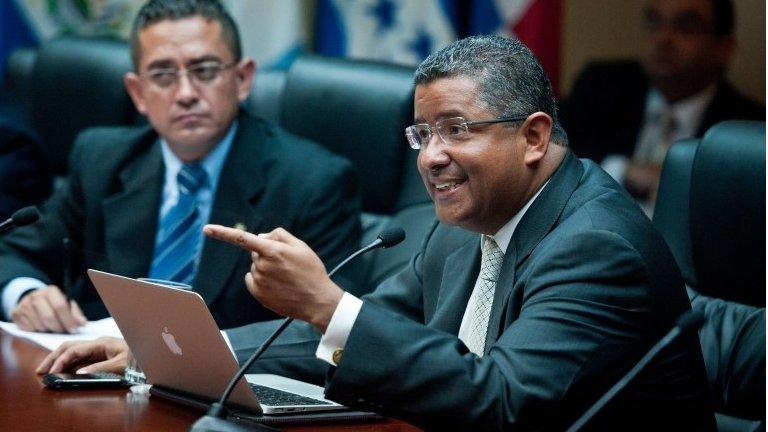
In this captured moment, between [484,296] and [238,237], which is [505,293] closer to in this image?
[484,296]

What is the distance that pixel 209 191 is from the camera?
3.47 metres

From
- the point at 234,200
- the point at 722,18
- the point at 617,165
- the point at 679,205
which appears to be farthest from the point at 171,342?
the point at 722,18

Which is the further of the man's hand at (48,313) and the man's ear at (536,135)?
the man's hand at (48,313)

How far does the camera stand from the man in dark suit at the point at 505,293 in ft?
6.27

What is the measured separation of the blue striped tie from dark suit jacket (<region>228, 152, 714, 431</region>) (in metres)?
1.37

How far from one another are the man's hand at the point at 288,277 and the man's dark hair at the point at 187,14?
5.71ft

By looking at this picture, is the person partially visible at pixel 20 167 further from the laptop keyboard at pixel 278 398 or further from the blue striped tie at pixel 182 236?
the laptop keyboard at pixel 278 398

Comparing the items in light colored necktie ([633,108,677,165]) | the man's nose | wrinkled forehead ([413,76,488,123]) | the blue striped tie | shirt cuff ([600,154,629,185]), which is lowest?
shirt cuff ([600,154,629,185])

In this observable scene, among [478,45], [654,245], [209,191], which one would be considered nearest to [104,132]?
[209,191]

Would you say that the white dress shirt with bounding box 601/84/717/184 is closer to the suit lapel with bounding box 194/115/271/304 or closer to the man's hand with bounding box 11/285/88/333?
the suit lapel with bounding box 194/115/271/304

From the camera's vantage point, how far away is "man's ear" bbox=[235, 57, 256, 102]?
3545 mm

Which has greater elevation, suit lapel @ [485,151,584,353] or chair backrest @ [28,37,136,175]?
suit lapel @ [485,151,584,353]

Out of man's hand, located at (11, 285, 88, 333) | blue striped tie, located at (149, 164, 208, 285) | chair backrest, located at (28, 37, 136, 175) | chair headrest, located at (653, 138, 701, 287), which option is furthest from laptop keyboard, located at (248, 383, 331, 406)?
chair backrest, located at (28, 37, 136, 175)

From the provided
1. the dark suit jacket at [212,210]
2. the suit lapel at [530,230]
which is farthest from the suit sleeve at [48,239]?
the suit lapel at [530,230]
